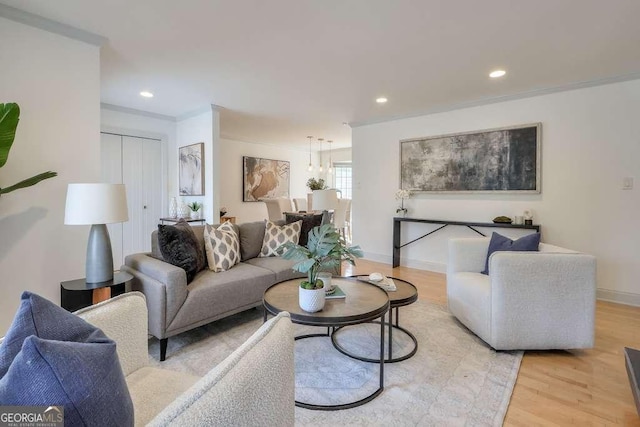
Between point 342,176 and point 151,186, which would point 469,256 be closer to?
point 151,186

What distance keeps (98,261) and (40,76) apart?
4.88 feet

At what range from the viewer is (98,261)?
2197mm

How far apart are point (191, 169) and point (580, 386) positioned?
490 cm

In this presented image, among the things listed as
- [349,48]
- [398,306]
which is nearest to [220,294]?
[398,306]

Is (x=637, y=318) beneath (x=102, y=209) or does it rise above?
beneath

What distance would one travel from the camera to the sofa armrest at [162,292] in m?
2.14

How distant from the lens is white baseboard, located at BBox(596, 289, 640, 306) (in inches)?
128

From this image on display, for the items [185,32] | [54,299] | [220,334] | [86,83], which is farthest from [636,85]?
[54,299]

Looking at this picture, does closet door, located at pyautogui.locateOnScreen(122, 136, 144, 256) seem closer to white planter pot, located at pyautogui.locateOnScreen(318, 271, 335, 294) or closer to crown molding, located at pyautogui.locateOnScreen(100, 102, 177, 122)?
crown molding, located at pyautogui.locateOnScreen(100, 102, 177, 122)

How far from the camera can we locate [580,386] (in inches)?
73.5

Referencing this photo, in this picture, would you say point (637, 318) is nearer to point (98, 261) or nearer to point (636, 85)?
point (636, 85)

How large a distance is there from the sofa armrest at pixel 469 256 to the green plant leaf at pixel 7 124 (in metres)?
3.36

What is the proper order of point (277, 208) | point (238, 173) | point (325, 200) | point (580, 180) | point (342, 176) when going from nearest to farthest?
1. point (580, 180)
2. point (325, 200)
3. point (277, 208)
4. point (238, 173)
5. point (342, 176)

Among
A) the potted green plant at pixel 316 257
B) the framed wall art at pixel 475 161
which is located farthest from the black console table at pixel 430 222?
the potted green plant at pixel 316 257
